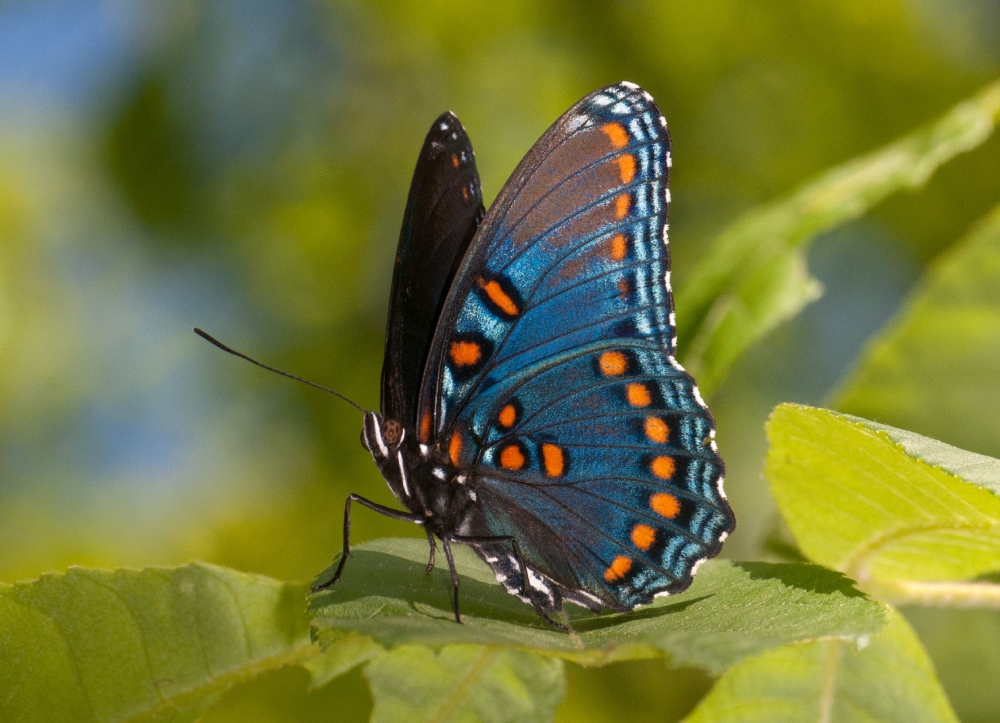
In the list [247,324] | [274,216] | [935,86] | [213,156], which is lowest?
[247,324]

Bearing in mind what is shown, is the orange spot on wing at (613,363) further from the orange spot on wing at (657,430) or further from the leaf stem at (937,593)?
the leaf stem at (937,593)

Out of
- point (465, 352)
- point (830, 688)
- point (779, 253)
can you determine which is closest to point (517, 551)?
point (465, 352)

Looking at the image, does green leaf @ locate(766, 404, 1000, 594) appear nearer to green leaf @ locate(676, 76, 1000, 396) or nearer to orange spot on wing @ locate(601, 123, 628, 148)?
green leaf @ locate(676, 76, 1000, 396)

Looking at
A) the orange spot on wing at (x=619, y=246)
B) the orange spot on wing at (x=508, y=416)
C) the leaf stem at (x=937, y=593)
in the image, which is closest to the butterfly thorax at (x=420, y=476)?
the orange spot on wing at (x=508, y=416)

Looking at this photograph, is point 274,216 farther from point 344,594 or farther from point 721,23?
point 344,594

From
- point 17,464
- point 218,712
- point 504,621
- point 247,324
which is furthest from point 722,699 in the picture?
point 17,464

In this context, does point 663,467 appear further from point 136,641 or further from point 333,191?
point 333,191
